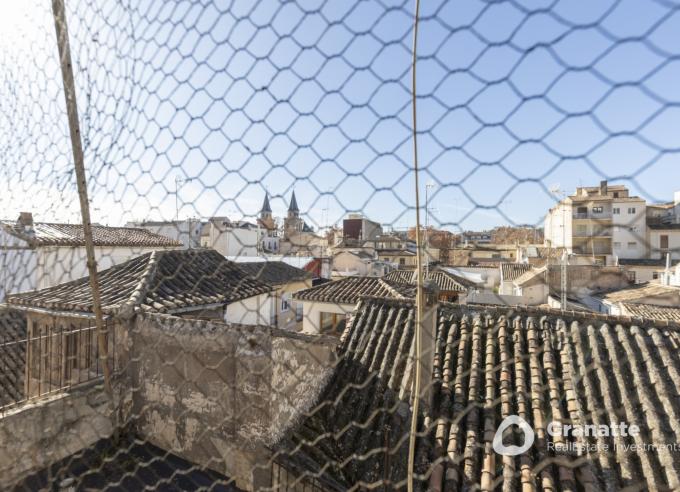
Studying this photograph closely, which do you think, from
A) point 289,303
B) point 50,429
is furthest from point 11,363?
point 289,303

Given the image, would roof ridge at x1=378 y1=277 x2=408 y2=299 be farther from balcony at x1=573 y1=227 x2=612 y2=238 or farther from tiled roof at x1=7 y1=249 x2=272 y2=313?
balcony at x1=573 y1=227 x2=612 y2=238

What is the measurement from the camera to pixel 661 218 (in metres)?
0.54

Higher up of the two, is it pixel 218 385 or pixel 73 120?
pixel 73 120

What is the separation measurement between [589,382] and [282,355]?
1694 mm

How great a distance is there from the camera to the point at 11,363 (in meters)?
3.15

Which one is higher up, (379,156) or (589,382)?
(379,156)

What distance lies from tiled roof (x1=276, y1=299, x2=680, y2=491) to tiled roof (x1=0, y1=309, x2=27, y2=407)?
2472 millimetres

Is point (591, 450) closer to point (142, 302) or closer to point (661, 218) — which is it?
point (661, 218)

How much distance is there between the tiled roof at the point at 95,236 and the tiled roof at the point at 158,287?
0.81 metres

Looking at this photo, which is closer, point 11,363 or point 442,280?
point 11,363

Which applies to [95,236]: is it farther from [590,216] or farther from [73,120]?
[590,216]

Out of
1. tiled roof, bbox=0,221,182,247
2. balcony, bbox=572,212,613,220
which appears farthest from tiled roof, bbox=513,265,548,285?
tiled roof, bbox=0,221,182,247

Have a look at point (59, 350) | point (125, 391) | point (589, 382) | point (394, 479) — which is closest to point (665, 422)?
point (589, 382)

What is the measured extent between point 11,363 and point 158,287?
1562 mm
